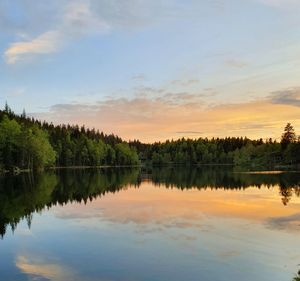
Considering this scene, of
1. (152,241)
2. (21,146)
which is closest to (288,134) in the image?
(21,146)

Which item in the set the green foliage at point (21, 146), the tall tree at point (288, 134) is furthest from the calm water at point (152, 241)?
the tall tree at point (288, 134)

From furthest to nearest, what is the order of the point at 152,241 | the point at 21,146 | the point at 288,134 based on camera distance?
1. the point at 288,134
2. the point at 21,146
3. the point at 152,241

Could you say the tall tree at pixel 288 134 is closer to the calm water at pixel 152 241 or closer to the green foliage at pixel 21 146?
the green foliage at pixel 21 146

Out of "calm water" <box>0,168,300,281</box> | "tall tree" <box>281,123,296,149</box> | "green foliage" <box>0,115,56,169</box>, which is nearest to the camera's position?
"calm water" <box>0,168,300,281</box>

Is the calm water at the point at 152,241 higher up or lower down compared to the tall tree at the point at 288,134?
lower down

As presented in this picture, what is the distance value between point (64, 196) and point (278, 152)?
495 ft

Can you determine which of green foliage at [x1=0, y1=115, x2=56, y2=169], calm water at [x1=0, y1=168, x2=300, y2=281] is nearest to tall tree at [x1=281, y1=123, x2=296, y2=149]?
green foliage at [x1=0, y1=115, x2=56, y2=169]

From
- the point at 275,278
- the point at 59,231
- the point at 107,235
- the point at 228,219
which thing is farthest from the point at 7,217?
the point at 275,278

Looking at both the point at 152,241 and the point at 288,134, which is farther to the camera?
A: the point at 288,134

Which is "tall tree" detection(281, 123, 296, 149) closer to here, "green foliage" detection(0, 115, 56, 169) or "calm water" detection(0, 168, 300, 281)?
"green foliage" detection(0, 115, 56, 169)

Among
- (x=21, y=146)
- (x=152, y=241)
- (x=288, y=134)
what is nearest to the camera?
(x=152, y=241)

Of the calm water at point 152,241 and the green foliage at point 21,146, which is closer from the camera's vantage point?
the calm water at point 152,241

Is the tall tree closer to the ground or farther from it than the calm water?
farther from it

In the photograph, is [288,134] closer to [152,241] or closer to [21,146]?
[21,146]
